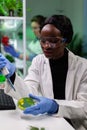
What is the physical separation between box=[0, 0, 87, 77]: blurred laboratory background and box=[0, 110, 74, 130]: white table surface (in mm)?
1957

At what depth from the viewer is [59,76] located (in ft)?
5.83

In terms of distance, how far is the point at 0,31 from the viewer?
3264mm

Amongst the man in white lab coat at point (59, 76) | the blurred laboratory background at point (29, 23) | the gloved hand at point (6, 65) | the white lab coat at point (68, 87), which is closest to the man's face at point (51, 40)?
the man in white lab coat at point (59, 76)

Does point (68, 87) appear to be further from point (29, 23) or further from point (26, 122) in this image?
point (29, 23)

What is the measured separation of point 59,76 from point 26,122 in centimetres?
63

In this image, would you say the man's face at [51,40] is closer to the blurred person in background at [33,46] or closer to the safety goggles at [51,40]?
the safety goggles at [51,40]

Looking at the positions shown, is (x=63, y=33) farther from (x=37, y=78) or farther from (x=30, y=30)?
(x=30, y=30)

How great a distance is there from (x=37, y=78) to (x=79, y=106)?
43 centimetres

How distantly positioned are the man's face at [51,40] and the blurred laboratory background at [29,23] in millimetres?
1520

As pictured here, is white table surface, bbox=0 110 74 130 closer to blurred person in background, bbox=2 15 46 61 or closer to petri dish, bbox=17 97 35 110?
petri dish, bbox=17 97 35 110

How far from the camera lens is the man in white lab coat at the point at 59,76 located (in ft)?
5.10

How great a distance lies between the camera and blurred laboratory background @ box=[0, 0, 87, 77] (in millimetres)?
3240

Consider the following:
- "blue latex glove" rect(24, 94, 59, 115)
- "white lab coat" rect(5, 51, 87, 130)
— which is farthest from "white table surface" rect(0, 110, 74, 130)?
"white lab coat" rect(5, 51, 87, 130)

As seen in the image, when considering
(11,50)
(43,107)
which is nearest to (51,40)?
(43,107)
